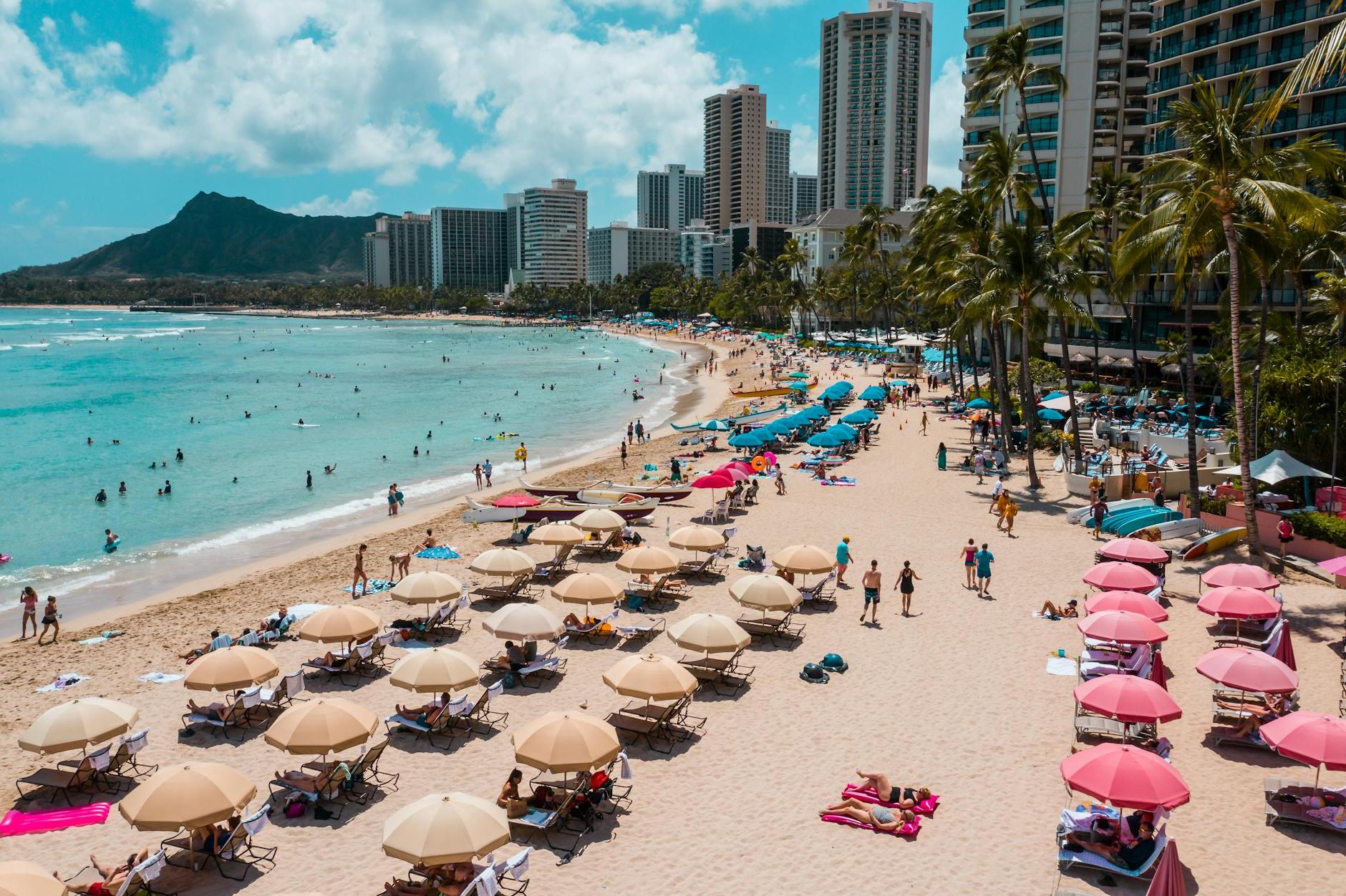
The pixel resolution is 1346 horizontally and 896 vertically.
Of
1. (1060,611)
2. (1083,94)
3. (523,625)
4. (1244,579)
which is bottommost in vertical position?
(1060,611)

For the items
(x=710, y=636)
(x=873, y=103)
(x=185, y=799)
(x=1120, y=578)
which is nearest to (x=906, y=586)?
(x=1120, y=578)

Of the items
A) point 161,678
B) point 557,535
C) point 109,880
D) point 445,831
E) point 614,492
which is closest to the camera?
point 445,831

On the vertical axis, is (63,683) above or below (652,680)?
below

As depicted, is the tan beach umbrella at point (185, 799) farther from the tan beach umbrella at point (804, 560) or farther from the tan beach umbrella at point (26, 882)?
the tan beach umbrella at point (804, 560)

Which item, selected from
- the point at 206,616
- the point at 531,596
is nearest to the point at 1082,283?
the point at 531,596

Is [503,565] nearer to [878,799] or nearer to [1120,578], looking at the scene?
[878,799]

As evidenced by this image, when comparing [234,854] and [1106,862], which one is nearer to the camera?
[1106,862]

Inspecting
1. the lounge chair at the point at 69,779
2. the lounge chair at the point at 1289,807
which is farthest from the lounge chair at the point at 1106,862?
the lounge chair at the point at 69,779
